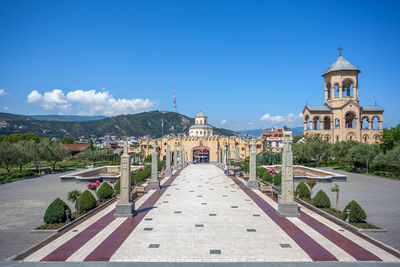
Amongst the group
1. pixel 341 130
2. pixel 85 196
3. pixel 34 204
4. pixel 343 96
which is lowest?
pixel 34 204

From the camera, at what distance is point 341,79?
52250 mm

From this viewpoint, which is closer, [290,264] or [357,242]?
[290,264]

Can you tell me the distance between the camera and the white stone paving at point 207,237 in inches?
313

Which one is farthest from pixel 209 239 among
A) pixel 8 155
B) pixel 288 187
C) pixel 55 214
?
pixel 8 155

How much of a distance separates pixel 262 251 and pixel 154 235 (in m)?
3.78

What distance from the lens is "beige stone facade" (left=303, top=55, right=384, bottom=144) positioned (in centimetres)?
5103

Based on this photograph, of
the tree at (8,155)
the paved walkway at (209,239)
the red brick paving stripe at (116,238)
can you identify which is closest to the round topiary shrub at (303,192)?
the paved walkway at (209,239)

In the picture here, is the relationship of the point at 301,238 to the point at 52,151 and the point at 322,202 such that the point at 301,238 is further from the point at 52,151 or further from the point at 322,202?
the point at 52,151

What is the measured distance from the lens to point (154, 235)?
383 inches

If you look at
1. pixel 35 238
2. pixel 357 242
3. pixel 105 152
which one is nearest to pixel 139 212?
pixel 35 238

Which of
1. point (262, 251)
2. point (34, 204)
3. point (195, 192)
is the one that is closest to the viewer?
point (262, 251)

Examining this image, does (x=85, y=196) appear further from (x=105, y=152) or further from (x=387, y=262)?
(x=105, y=152)

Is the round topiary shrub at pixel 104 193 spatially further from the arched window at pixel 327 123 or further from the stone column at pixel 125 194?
the arched window at pixel 327 123

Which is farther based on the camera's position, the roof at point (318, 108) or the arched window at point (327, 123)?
the arched window at point (327, 123)
